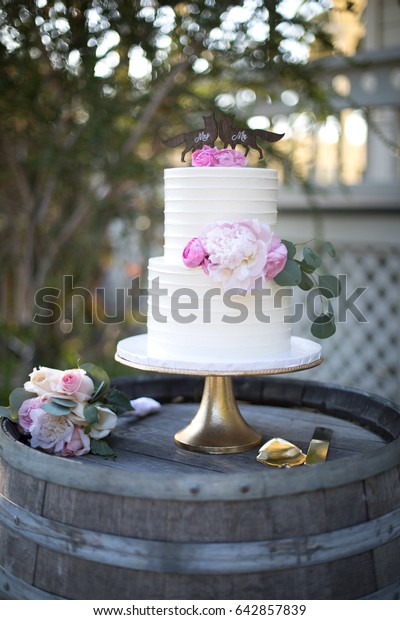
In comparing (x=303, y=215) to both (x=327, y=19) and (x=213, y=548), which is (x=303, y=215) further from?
(x=213, y=548)

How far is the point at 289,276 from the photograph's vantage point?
1.65 metres

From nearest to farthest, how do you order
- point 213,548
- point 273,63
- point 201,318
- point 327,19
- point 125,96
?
point 213,548
point 201,318
point 273,63
point 327,19
point 125,96

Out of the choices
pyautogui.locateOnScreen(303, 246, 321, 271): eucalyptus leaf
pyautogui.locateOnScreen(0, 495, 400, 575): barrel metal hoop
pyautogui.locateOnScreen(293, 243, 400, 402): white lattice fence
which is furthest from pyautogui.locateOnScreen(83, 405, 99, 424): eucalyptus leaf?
pyautogui.locateOnScreen(293, 243, 400, 402): white lattice fence

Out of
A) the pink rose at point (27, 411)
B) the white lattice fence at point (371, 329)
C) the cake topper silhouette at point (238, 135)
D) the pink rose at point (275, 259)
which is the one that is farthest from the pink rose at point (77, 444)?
the white lattice fence at point (371, 329)

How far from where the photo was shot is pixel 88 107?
3.11 m

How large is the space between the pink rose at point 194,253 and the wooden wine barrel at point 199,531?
0.51 m

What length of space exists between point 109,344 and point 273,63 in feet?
7.71

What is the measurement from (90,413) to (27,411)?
157mm

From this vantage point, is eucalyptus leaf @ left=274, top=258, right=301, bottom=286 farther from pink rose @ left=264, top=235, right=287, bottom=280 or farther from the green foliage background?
the green foliage background

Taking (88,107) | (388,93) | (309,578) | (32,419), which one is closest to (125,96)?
(88,107)

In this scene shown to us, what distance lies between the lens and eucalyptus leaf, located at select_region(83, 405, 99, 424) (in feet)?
5.49

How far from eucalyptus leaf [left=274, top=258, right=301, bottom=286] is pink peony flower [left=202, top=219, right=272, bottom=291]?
6 cm

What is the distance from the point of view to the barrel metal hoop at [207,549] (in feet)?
4.23
